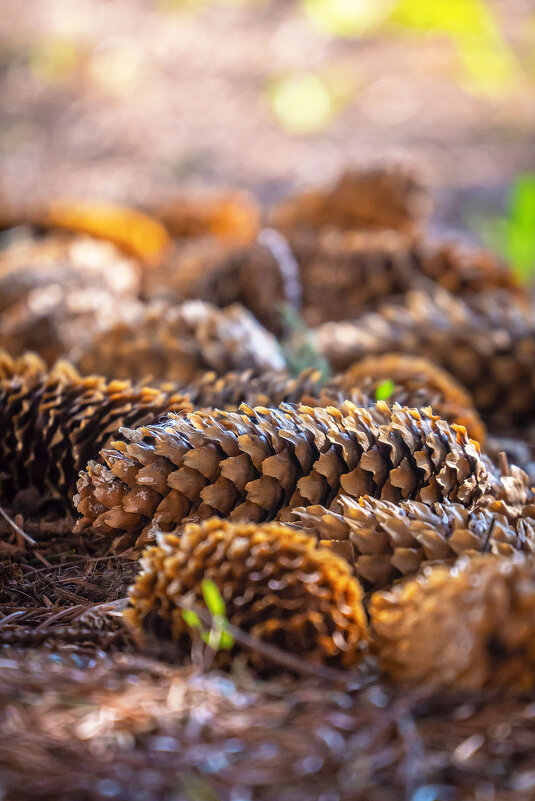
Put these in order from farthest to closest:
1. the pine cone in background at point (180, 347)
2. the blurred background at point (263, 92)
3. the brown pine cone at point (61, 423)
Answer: the blurred background at point (263, 92) → the pine cone in background at point (180, 347) → the brown pine cone at point (61, 423)

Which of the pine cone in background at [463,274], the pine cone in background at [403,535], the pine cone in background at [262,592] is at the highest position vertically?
the pine cone in background at [262,592]

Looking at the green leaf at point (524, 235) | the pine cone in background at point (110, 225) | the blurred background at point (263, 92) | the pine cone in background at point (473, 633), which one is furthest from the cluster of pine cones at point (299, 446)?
the blurred background at point (263, 92)

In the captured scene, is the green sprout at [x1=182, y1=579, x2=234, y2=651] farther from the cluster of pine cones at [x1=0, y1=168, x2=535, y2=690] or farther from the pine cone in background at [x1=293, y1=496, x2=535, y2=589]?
the pine cone in background at [x1=293, y1=496, x2=535, y2=589]

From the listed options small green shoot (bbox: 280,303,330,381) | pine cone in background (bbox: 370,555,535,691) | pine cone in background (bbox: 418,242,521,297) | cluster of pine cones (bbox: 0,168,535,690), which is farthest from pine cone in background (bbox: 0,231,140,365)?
pine cone in background (bbox: 370,555,535,691)

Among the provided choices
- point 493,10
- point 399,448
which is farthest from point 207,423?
point 493,10

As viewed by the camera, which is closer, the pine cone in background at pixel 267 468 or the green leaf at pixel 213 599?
the green leaf at pixel 213 599

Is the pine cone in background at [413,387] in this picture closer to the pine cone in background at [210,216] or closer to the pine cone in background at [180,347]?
the pine cone in background at [180,347]

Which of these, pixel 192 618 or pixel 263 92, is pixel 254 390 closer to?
pixel 192 618

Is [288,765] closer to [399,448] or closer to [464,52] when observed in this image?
[399,448]
